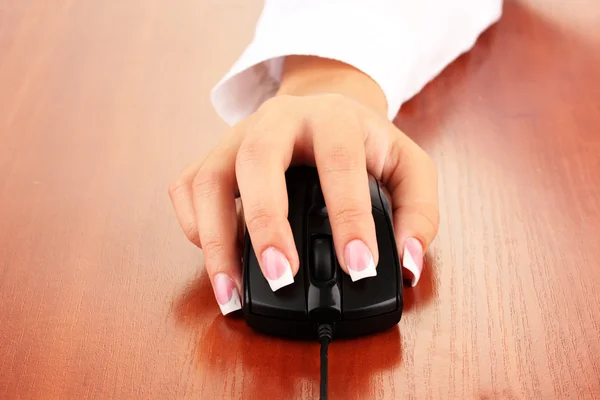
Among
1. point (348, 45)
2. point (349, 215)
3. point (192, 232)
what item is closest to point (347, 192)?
point (349, 215)

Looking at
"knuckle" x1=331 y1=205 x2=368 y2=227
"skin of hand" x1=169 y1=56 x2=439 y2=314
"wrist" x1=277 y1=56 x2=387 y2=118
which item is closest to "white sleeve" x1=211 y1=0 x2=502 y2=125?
"wrist" x1=277 y1=56 x2=387 y2=118

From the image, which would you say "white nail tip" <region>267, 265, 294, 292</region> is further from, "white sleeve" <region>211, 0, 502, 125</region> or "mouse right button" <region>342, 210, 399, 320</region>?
"white sleeve" <region>211, 0, 502, 125</region>

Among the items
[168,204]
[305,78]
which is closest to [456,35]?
[305,78]

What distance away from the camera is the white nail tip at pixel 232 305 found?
0.49 metres

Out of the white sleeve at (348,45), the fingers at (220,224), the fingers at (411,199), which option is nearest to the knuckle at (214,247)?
the fingers at (220,224)

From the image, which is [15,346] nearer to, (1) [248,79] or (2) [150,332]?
(2) [150,332]

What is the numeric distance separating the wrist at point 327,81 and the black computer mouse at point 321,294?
0.21 m

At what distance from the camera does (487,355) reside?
1.53 feet

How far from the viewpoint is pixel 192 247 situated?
1.86ft

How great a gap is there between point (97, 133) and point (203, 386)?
0.34 metres

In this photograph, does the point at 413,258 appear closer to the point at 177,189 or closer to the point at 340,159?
the point at 340,159

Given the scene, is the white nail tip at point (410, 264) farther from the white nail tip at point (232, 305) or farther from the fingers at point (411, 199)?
the white nail tip at point (232, 305)

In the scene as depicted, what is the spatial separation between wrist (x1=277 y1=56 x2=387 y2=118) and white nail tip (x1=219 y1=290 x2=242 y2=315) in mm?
229

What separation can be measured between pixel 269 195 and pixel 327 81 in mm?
225
